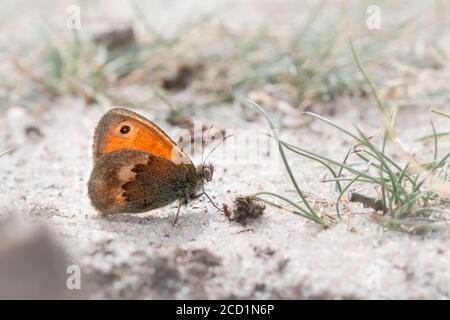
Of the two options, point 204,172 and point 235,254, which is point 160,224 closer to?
point 204,172

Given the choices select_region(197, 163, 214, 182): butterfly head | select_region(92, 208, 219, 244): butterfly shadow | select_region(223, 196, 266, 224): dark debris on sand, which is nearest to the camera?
select_region(92, 208, 219, 244): butterfly shadow

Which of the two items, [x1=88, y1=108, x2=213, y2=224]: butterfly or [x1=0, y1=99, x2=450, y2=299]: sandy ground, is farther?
[x1=88, y1=108, x2=213, y2=224]: butterfly

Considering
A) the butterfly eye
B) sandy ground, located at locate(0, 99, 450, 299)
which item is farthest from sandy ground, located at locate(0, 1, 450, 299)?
the butterfly eye

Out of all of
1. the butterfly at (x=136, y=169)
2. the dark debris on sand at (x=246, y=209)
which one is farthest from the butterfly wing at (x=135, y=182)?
the dark debris on sand at (x=246, y=209)

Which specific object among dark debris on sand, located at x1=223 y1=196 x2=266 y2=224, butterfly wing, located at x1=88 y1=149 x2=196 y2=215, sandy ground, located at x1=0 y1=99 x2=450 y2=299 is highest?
butterfly wing, located at x1=88 y1=149 x2=196 y2=215

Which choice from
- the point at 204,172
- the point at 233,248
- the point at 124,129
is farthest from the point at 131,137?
the point at 233,248

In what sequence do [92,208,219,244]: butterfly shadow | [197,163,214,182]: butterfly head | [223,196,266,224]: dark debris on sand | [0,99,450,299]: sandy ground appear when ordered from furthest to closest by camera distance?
[197,163,214,182]: butterfly head < [223,196,266,224]: dark debris on sand < [92,208,219,244]: butterfly shadow < [0,99,450,299]: sandy ground

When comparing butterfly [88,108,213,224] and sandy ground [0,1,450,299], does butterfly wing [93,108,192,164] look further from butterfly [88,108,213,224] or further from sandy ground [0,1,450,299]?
sandy ground [0,1,450,299]
